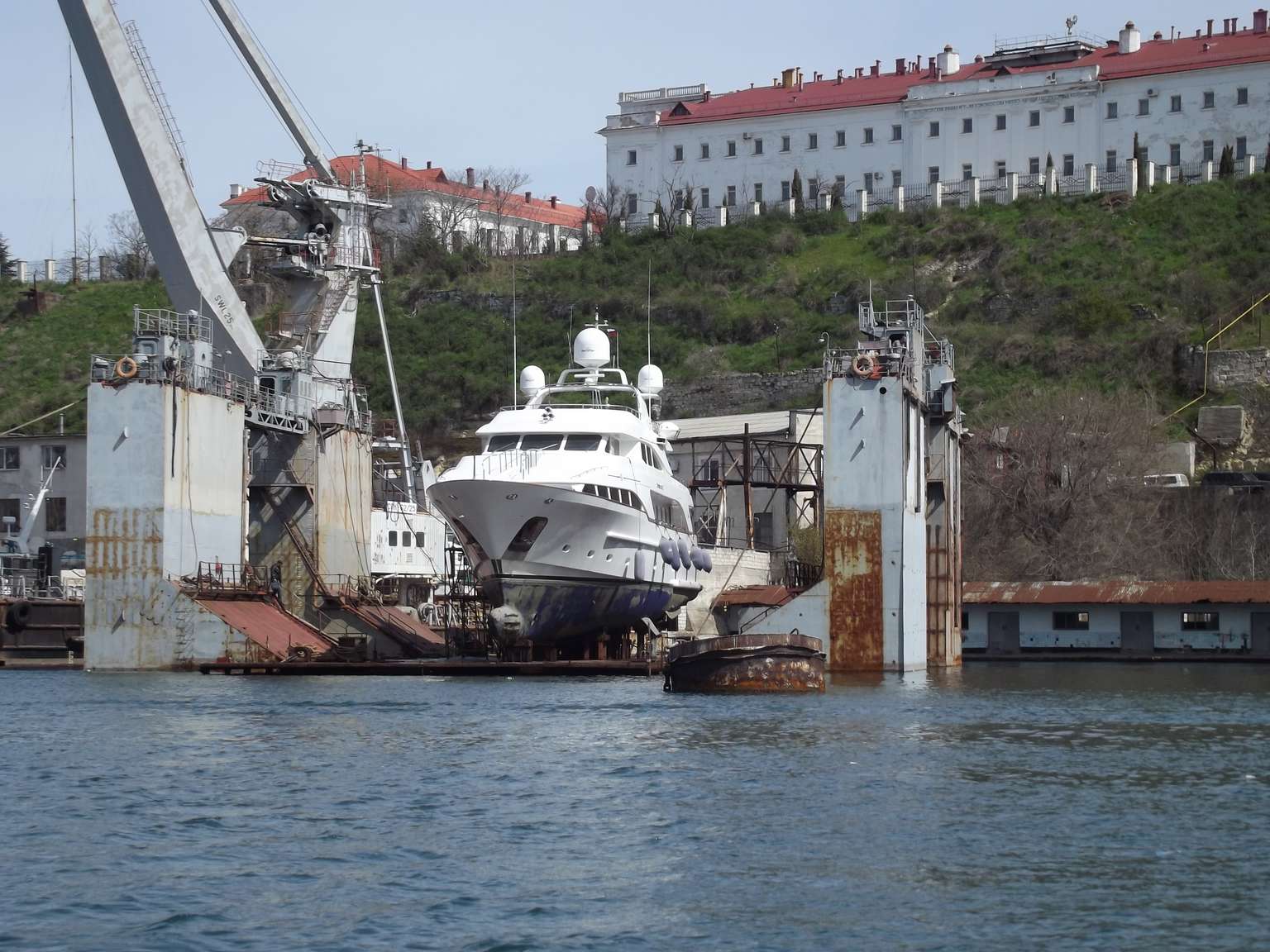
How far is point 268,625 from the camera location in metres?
49.3

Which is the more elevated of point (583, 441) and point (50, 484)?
point (50, 484)

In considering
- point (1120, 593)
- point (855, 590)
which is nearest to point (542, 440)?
point (855, 590)

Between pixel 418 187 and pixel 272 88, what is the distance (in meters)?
60.8

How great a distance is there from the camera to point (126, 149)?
179ft

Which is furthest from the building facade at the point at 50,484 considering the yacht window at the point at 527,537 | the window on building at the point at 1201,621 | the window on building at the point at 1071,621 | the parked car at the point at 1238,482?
the parked car at the point at 1238,482

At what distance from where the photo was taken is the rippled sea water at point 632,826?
61.6 ft

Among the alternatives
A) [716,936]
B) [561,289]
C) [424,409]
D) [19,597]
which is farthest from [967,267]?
[716,936]

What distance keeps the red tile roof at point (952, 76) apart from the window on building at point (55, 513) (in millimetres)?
47935

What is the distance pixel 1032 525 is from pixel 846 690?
3189 cm

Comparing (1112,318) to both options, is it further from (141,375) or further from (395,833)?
(395,833)

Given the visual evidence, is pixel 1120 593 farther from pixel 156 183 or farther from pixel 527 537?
pixel 156 183

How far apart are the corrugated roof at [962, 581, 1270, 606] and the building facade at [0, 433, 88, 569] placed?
33592 mm

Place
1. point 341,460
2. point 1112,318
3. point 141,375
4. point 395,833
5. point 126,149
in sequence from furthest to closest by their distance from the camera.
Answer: point 1112,318
point 341,460
point 126,149
point 141,375
point 395,833

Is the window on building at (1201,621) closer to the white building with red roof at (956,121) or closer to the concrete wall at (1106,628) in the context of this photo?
the concrete wall at (1106,628)
